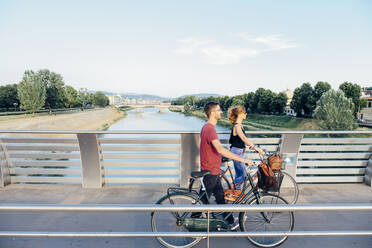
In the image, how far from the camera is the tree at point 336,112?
38.2 metres

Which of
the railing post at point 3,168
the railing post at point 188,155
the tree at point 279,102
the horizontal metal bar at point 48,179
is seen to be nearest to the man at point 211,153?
the railing post at point 188,155

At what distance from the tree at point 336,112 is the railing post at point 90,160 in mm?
40797

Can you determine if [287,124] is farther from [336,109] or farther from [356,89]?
[336,109]

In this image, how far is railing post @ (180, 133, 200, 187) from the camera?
507 centimetres

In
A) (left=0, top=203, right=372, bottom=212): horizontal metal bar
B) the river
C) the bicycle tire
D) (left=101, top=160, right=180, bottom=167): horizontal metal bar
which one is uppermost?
(left=0, top=203, right=372, bottom=212): horizontal metal bar

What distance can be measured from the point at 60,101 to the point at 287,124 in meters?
57.1

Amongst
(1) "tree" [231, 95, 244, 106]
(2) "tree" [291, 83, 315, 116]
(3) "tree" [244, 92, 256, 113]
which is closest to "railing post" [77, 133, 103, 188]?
(2) "tree" [291, 83, 315, 116]

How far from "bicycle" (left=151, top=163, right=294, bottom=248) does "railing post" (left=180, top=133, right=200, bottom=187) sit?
1.80 metres

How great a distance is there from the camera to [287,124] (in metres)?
60.4

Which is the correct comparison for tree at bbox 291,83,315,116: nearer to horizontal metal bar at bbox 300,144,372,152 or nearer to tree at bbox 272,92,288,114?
tree at bbox 272,92,288,114

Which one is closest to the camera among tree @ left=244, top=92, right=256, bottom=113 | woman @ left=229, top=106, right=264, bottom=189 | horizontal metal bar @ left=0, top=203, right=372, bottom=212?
horizontal metal bar @ left=0, top=203, right=372, bottom=212

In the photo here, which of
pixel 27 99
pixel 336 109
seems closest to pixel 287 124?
pixel 336 109

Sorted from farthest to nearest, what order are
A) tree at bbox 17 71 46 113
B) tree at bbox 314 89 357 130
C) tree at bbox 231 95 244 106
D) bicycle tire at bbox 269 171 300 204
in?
tree at bbox 231 95 244 106
tree at bbox 17 71 46 113
tree at bbox 314 89 357 130
bicycle tire at bbox 269 171 300 204

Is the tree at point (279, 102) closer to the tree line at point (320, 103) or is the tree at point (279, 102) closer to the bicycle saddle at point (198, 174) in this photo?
the tree line at point (320, 103)
